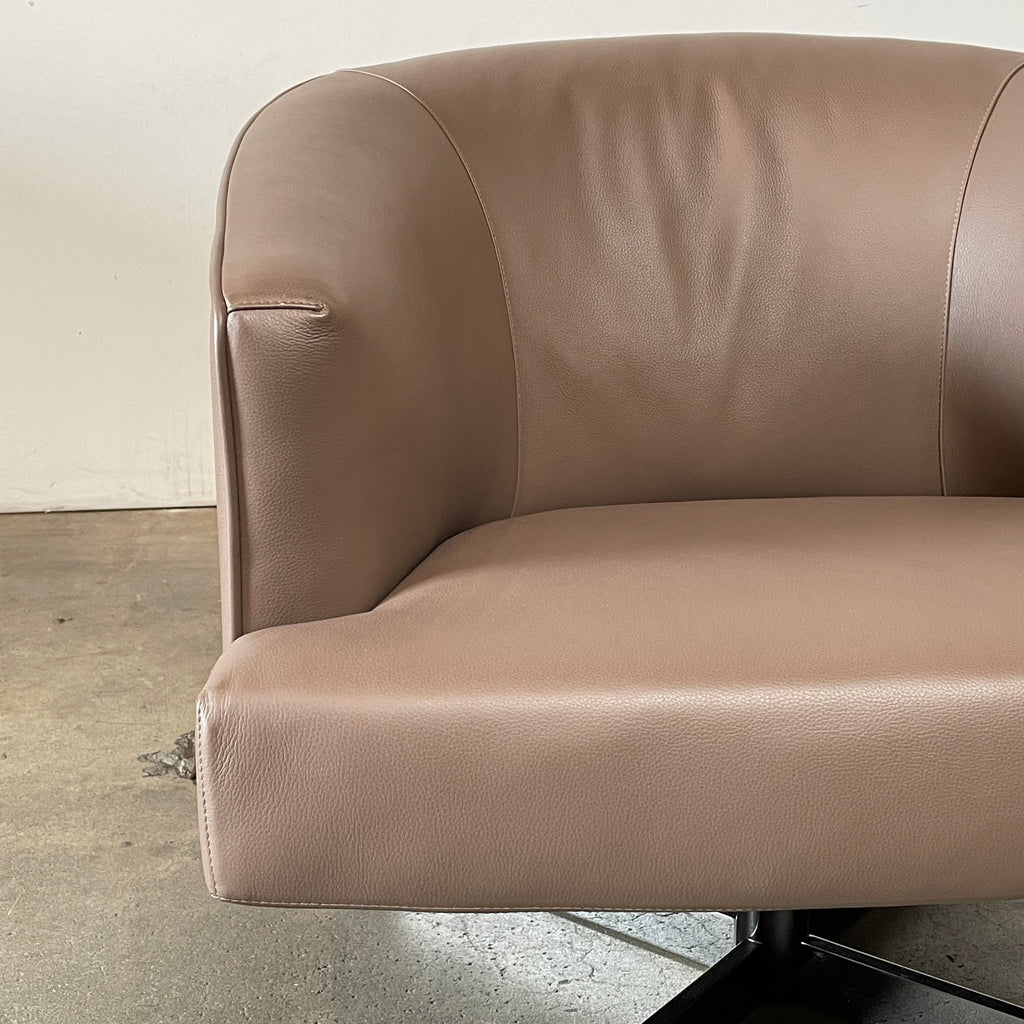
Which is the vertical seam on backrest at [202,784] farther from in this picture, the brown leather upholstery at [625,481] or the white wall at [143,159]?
the white wall at [143,159]

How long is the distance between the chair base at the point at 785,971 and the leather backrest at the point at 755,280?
1.24 feet

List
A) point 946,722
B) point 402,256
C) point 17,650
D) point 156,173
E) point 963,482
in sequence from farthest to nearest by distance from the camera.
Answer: point 156,173 < point 17,650 < point 963,482 < point 402,256 < point 946,722

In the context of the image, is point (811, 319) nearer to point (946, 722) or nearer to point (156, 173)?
point (946, 722)

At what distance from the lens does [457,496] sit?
100 centimetres

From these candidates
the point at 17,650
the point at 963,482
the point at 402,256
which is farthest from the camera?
the point at 17,650

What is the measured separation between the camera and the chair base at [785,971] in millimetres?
976

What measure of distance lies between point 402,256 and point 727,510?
0.33 metres

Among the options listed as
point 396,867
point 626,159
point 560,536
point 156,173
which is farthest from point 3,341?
point 396,867

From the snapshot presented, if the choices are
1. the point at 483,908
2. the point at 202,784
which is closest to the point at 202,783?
the point at 202,784

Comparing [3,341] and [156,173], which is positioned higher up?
[156,173]

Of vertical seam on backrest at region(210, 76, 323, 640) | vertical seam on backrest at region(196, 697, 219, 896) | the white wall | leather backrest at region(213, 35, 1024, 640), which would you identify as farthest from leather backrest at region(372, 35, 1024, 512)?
the white wall

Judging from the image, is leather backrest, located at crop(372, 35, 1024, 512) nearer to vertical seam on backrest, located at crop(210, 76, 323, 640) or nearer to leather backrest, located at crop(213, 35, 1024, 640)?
leather backrest, located at crop(213, 35, 1024, 640)

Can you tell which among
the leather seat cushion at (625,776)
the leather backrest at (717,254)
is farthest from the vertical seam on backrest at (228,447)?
the leather backrest at (717,254)

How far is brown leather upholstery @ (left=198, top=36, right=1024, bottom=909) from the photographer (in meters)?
0.68
